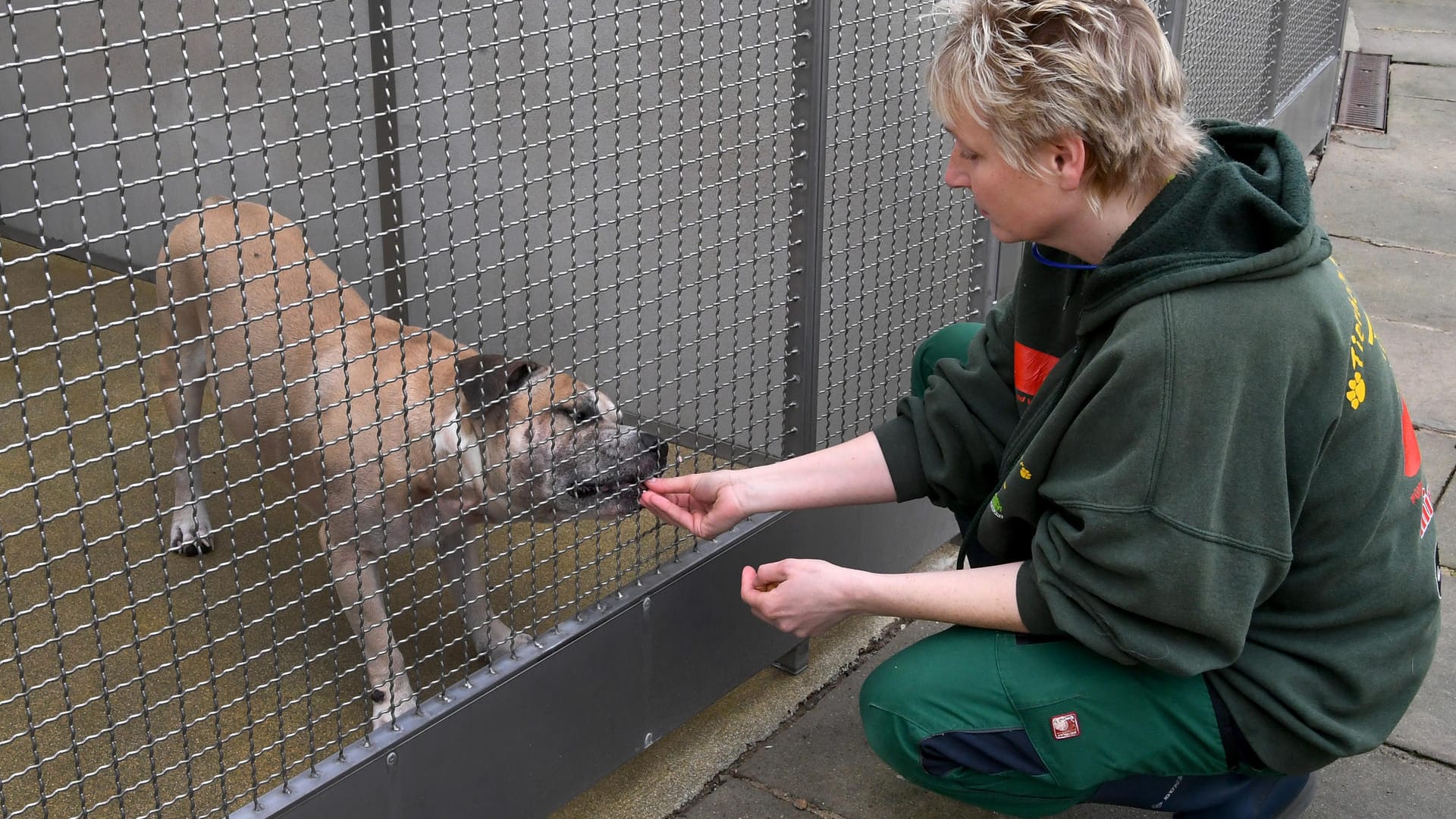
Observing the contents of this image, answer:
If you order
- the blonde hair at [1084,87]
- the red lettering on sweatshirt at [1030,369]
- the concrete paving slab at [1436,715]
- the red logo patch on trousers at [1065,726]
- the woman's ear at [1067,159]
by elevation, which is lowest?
the concrete paving slab at [1436,715]

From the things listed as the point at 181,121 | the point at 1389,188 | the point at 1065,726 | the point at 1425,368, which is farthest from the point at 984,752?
the point at 1389,188

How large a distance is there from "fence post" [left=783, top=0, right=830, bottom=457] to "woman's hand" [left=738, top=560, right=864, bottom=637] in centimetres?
88

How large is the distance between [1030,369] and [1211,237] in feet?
1.98

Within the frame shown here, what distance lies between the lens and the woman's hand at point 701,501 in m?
2.67

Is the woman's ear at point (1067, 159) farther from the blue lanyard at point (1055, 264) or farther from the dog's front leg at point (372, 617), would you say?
the dog's front leg at point (372, 617)

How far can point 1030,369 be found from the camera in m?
2.53

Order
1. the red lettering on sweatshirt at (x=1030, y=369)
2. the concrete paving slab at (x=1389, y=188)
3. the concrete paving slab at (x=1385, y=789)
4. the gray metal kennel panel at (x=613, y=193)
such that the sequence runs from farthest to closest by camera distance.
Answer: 1. the concrete paving slab at (x=1389, y=188)
2. the gray metal kennel panel at (x=613, y=193)
3. the concrete paving slab at (x=1385, y=789)
4. the red lettering on sweatshirt at (x=1030, y=369)

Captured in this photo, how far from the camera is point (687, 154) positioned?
4.16m

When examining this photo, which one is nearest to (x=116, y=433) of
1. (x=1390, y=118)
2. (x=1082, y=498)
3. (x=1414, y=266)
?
(x=1082, y=498)

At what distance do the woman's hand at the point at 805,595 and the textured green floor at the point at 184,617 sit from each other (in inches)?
15.6

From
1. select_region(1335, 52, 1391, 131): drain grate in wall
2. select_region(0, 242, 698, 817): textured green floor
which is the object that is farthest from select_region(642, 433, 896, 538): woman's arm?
select_region(1335, 52, 1391, 131): drain grate in wall

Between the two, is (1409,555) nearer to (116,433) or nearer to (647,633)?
(647,633)

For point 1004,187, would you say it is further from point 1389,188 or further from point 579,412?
point 1389,188

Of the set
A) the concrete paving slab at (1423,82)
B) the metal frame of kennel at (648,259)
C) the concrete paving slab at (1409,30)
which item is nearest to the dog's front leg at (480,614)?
the metal frame of kennel at (648,259)
